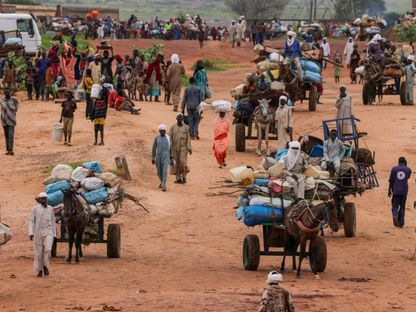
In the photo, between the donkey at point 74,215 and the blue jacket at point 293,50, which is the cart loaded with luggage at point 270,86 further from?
the donkey at point 74,215

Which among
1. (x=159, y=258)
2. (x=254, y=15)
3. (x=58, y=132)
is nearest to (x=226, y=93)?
(x=58, y=132)

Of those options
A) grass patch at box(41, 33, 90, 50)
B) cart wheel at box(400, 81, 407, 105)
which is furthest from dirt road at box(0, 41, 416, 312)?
grass patch at box(41, 33, 90, 50)

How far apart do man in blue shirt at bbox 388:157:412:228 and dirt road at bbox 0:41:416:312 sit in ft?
0.82

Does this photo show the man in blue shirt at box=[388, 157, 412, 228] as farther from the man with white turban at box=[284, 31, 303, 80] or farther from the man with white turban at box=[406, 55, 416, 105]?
the man with white turban at box=[406, 55, 416, 105]

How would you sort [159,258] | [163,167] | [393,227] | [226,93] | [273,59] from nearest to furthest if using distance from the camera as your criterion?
[159,258] → [393,227] → [163,167] → [273,59] → [226,93]

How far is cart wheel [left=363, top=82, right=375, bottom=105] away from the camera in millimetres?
41656

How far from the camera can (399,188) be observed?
24.2m

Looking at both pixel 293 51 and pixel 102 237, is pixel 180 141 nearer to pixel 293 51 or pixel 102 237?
pixel 102 237

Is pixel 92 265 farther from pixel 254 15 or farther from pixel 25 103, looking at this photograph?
pixel 254 15

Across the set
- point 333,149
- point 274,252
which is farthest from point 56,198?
point 333,149

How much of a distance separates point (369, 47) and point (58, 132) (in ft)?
39.8

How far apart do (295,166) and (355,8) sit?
86.5 meters

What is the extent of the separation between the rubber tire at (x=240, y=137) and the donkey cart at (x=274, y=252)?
40.4ft

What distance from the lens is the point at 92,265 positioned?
20.4 m
